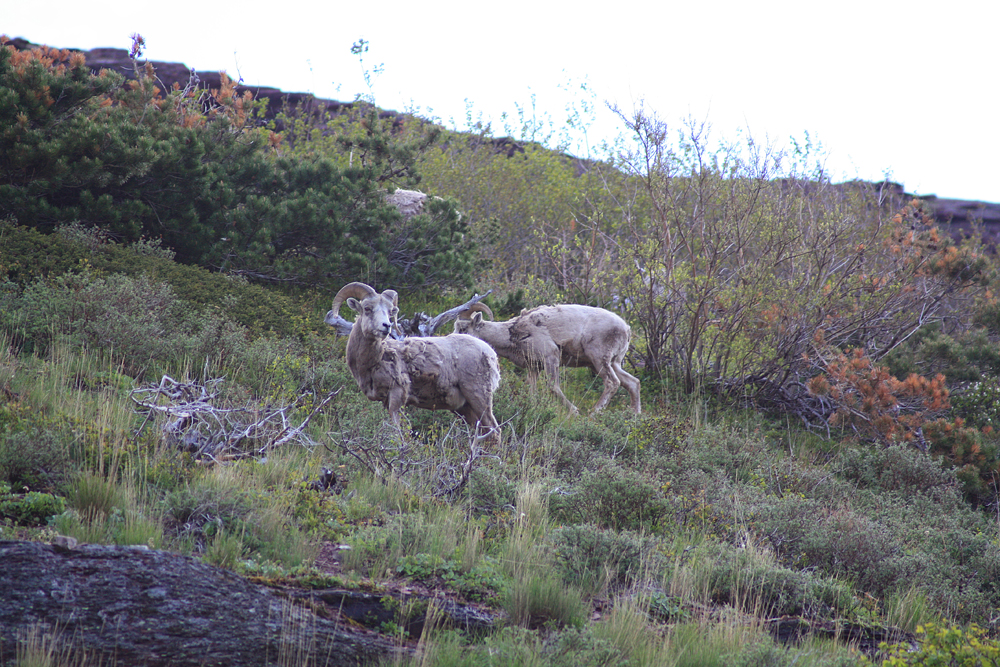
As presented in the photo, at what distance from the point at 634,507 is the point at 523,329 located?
15.8 feet

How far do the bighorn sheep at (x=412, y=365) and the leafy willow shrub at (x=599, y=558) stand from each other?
8.26ft

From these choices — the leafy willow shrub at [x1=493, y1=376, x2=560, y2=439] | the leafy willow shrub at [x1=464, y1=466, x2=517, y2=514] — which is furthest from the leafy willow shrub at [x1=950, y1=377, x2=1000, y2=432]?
the leafy willow shrub at [x1=464, y1=466, x2=517, y2=514]

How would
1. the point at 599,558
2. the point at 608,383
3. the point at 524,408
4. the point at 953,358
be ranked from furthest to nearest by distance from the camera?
the point at 953,358, the point at 608,383, the point at 524,408, the point at 599,558

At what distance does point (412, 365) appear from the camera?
9.09m

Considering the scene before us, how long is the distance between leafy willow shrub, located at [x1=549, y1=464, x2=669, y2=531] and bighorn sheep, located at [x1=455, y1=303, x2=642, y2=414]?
4.12m

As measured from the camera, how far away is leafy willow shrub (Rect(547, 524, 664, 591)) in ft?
19.0

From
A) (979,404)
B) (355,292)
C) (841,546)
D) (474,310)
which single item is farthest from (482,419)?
(979,404)

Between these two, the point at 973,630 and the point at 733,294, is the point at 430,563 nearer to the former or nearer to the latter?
the point at 973,630

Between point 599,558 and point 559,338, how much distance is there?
618cm

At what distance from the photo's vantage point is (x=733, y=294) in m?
13.3

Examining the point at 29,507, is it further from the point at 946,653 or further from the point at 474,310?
the point at 474,310

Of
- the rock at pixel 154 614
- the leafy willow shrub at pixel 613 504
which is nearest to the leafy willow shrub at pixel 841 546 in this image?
the leafy willow shrub at pixel 613 504

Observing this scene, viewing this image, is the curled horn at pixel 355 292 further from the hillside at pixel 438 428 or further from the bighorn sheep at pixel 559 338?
the bighorn sheep at pixel 559 338

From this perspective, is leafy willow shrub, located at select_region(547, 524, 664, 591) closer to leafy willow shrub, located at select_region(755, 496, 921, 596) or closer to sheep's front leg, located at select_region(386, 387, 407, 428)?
leafy willow shrub, located at select_region(755, 496, 921, 596)
